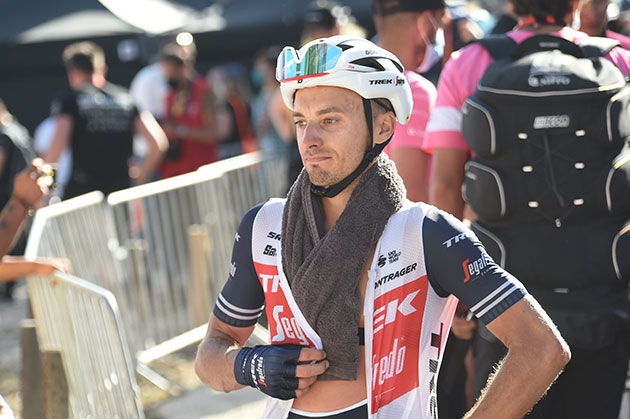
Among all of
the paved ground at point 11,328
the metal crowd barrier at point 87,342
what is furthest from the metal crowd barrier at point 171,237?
the metal crowd barrier at point 87,342

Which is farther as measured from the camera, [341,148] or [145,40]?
[145,40]

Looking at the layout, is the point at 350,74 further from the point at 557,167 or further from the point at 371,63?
the point at 557,167

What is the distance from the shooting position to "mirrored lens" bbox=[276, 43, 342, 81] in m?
2.50

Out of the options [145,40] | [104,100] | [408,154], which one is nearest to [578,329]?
[408,154]

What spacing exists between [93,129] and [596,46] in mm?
5767

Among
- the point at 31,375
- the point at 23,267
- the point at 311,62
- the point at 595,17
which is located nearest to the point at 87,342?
the point at 31,375

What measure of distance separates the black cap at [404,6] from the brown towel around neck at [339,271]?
215 centimetres

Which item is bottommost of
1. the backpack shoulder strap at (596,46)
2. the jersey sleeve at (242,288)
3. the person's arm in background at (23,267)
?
the person's arm in background at (23,267)

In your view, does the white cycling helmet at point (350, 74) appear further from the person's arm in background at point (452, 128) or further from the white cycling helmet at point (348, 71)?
the person's arm in background at point (452, 128)

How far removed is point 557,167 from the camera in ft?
10.8

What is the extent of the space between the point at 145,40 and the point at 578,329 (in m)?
11.9

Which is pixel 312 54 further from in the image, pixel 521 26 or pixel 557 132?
pixel 521 26

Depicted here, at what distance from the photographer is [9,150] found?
29.2 feet

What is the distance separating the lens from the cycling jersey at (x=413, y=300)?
7.71 ft
